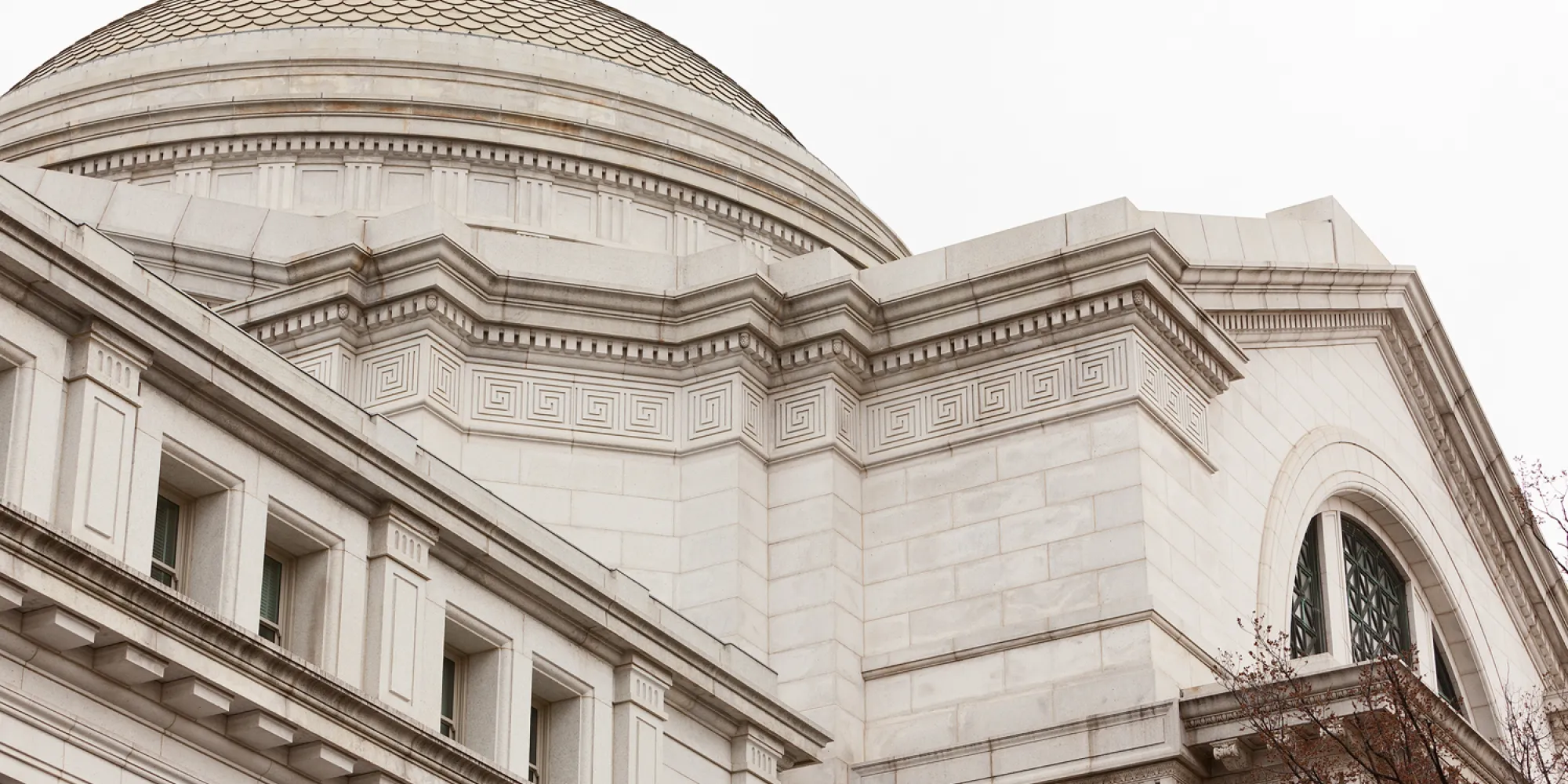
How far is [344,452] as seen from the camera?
17.7 metres

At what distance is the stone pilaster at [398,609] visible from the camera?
17625mm

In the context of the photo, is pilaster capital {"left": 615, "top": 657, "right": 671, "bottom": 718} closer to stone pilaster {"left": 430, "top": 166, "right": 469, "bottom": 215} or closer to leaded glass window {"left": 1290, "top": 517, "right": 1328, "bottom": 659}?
leaded glass window {"left": 1290, "top": 517, "right": 1328, "bottom": 659}

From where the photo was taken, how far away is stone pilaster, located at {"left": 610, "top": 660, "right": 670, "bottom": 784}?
19562mm

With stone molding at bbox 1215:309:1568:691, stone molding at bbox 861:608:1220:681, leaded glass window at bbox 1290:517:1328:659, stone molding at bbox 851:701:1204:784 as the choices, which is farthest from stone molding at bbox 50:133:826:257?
stone molding at bbox 851:701:1204:784

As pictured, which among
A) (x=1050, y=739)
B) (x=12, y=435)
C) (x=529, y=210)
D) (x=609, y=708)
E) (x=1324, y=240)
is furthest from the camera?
(x=529, y=210)

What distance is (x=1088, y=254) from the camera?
2534 centimetres

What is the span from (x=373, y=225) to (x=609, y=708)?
30.0 feet

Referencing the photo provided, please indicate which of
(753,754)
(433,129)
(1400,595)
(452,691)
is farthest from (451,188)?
(452,691)

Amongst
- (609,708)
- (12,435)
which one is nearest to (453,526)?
(609,708)

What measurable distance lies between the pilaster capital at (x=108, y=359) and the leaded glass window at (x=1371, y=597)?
16.2 metres

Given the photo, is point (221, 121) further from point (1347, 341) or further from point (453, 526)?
point (453, 526)

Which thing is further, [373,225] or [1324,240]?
[1324,240]

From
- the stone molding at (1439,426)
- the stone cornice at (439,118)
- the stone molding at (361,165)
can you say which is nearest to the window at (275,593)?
the stone molding at (1439,426)

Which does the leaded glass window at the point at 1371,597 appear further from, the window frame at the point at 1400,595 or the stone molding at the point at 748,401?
the stone molding at the point at 748,401
